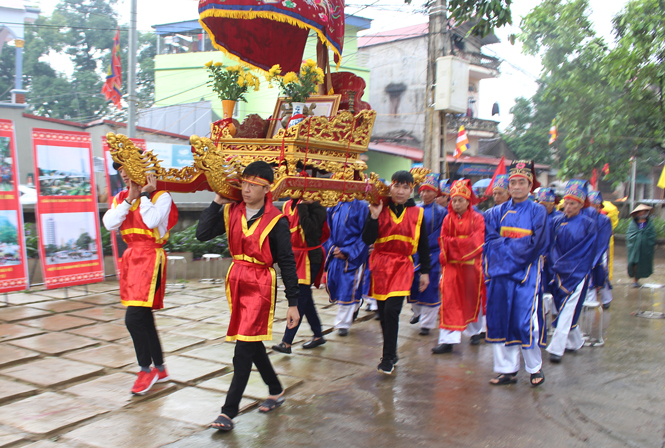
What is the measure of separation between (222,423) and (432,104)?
27.4ft

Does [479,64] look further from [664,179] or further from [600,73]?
[664,179]

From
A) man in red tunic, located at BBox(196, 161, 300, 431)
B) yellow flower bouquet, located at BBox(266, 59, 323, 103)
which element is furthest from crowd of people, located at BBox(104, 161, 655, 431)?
yellow flower bouquet, located at BBox(266, 59, 323, 103)

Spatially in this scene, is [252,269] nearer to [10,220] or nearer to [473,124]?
[10,220]

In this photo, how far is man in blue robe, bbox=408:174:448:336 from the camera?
260 inches

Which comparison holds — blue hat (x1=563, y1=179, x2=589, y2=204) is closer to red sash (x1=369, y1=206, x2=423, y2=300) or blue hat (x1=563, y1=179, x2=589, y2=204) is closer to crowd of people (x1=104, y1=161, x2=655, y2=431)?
crowd of people (x1=104, y1=161, x2=655, y2=431)

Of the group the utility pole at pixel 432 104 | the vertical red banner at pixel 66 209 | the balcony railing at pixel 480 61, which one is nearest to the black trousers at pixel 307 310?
the vertical red banner at pixel 66 209

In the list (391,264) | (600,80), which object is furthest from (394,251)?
(600,80)

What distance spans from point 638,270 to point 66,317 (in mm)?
9612

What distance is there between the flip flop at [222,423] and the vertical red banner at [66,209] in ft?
16.1

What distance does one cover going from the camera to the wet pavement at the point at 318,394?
364cm

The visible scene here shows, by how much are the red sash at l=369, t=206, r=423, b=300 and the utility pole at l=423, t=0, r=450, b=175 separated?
565cm

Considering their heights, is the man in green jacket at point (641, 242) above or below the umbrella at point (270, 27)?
below

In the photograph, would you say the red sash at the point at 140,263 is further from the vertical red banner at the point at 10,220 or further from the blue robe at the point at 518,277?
the vertical red banner at the point at 10,220

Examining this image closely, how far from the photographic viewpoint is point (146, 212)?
13.7ft
